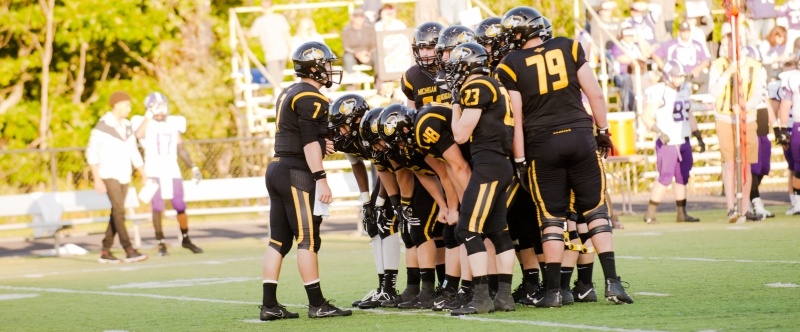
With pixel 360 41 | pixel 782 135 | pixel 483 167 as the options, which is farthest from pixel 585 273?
pixel 360 41

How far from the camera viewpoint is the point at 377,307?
32.7ft

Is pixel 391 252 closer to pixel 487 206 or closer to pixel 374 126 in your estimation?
pixel 374 126

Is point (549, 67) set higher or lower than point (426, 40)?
lower

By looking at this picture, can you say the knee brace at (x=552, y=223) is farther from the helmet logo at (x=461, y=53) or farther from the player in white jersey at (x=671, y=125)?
the player in white jersey at (x=671, y=125)

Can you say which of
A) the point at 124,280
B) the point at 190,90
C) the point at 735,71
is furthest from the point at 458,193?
the point at 190,90

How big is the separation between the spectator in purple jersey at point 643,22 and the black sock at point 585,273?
1505 cm

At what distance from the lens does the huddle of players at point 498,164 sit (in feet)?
29.4

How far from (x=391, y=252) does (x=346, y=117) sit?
1.18 meters

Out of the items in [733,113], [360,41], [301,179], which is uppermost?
[360,41]

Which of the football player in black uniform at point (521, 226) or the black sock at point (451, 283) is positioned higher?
the football player in black uniform at point (521, 226)

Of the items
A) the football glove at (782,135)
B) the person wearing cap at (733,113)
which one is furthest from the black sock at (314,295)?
the football glove at (782,135)

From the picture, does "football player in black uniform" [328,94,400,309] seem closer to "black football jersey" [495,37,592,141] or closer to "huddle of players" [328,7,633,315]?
"huddle of players" [328,7,633,315]

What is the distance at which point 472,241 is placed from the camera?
8.91m

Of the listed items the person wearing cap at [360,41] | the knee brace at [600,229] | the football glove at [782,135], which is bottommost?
the knee brace at [600,229]
